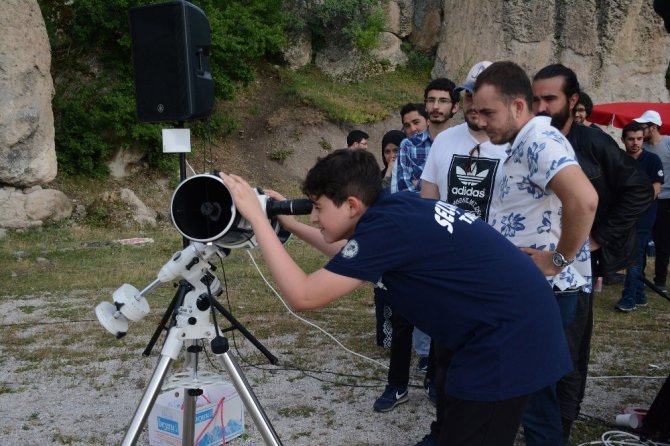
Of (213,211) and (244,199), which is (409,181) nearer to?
(213,211)

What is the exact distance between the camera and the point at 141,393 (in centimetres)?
426

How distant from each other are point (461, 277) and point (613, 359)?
3624 mm

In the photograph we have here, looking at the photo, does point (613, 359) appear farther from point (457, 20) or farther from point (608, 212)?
point (457, 20)

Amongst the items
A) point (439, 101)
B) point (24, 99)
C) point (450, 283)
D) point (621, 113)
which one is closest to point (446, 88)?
point (439, 101)

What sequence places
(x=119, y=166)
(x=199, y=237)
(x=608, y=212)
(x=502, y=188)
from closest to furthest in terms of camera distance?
(x=199, y=237)
(x=502, y=188)
(x=608, y=212)
(x=119, y=166)

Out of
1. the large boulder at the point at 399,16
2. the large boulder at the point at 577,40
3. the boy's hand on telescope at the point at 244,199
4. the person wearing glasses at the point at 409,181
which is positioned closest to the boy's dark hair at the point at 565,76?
the person wearing glasses at the point at 409,181

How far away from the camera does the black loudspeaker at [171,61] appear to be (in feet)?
11.8

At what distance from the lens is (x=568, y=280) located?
2.81 m

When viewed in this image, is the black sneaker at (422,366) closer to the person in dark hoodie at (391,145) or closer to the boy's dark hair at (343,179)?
the person in dark hoodie at (391,145)

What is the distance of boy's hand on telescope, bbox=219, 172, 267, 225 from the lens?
209 centimetres

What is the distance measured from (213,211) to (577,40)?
19.0m

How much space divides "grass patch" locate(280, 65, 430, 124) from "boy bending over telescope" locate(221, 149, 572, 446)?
1545 cm

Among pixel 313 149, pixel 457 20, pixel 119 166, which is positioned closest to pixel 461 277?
pixel 119 166

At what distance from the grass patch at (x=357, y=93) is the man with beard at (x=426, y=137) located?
13.1 metres
